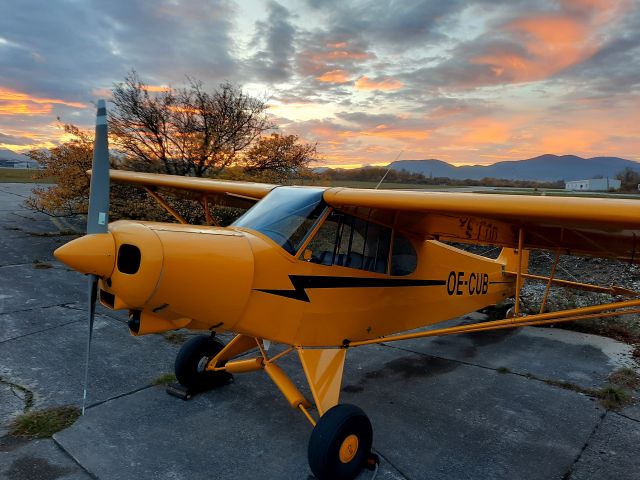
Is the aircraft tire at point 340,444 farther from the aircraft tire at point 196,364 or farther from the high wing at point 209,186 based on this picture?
the high wing at point 209,186

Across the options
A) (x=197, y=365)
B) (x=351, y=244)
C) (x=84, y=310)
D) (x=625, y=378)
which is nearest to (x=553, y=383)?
(x=625, y=378)

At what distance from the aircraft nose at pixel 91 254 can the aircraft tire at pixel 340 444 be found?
208 centimetres

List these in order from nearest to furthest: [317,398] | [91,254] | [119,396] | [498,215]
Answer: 1. [91,254]
2. [498,215]
3. [317,398]
4. [119,396]

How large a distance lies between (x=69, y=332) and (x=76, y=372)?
4.73ft

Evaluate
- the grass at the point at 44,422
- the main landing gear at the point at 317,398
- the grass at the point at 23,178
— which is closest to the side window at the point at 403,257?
the main landing gear at the point at 317,398

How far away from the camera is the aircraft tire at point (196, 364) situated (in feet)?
15.8

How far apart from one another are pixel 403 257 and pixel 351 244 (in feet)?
3.01

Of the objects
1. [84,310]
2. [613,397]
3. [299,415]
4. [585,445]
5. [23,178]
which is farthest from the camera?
[23,178]

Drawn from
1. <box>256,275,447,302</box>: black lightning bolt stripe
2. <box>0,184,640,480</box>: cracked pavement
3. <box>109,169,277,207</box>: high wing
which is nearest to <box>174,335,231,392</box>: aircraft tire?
<box>0,184,640,480</box>: cracked pavement

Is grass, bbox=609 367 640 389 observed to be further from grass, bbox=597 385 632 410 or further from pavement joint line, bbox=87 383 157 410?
pavement joint line, bbox=87 383 157 410

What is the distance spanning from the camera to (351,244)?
14.1 feet

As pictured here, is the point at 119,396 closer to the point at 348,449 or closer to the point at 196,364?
the point at 196,364

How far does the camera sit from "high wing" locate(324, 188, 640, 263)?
10.2ft

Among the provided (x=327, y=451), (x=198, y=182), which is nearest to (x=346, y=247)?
(x=327, y=451)
